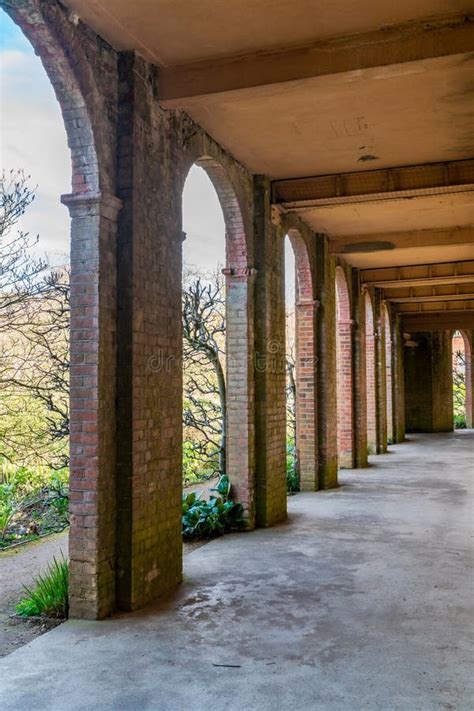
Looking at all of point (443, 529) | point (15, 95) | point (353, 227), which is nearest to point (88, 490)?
point (443, 529)

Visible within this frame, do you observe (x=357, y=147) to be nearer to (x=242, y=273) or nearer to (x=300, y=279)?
(x=242, y=273)

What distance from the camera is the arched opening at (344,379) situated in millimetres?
12875

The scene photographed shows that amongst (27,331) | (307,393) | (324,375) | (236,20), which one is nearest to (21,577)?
(27,331)

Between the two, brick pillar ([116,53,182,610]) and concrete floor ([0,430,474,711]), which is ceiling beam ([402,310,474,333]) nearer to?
concrete floor ([0,430,474,711])

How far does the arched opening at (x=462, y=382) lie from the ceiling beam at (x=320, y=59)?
2313 cm

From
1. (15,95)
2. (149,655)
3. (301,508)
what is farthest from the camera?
(15,95)

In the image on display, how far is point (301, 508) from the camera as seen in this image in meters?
8.63

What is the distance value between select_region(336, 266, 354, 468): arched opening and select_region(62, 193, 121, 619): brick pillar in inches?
344

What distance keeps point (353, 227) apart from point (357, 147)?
3.40 meters

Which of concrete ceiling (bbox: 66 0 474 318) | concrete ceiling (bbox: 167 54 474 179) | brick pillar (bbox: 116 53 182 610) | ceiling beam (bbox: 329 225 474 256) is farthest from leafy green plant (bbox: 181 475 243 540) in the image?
ceiling beam (bbox: 329 225 474 256)

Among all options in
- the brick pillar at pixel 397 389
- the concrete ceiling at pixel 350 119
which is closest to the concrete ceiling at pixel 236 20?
the concrete ceiling at pixel 350 119

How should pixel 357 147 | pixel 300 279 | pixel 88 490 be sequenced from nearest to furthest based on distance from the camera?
pixel 88 490 → pixel 357 147 → pixel 300 279

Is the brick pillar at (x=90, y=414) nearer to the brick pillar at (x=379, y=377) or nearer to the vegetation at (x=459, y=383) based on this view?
the brick pillar at (x=379, y=377)

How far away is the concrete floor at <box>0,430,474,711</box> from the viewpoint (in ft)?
10.8
